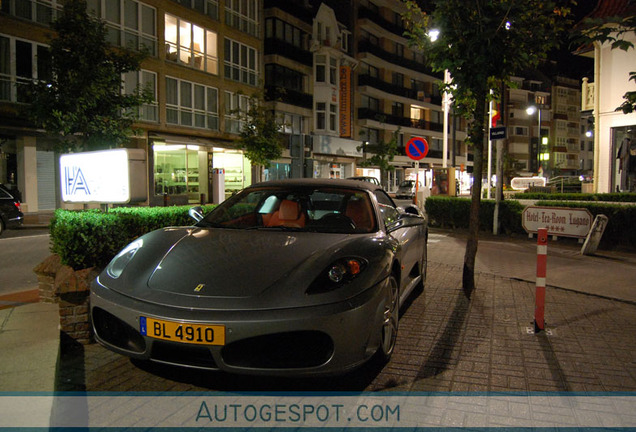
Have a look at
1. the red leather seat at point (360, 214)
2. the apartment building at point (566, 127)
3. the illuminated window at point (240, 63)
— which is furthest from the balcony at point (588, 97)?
the apartment building at point (566, 127)

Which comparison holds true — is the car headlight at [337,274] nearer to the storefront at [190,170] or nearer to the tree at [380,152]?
the storefront at [190,170]

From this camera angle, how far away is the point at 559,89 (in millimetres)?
76938

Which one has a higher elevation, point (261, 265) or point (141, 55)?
point (141, 55)

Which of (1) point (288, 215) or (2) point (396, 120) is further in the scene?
(2) point (396, 120)

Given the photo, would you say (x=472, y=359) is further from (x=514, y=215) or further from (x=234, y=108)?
(x=234, y=108)

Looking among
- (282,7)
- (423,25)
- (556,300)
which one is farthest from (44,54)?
(282,7)

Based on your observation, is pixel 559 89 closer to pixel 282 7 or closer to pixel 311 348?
pixel 282 7

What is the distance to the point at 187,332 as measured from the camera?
2.71 meters

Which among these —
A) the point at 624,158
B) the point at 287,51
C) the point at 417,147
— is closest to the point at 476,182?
the point at 417,147

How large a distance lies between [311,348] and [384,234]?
1.46 m

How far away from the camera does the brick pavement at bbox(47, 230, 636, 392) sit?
3301mm

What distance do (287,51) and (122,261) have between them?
35.3 metres

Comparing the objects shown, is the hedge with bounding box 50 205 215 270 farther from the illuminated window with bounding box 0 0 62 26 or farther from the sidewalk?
the illuminated window with bounding box 0 0 62 26

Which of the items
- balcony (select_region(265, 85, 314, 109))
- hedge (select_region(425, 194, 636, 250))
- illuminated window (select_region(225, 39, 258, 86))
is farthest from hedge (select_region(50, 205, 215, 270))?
balcony (select_region(265, 85, 314, 109))
